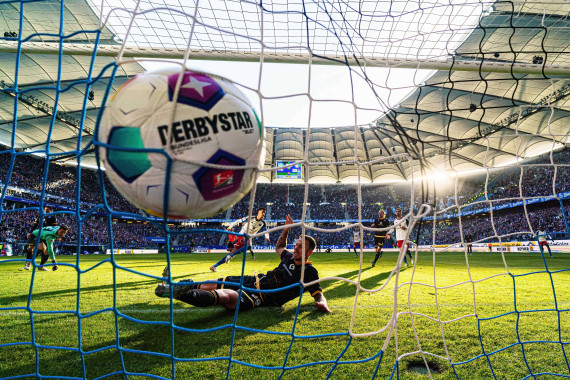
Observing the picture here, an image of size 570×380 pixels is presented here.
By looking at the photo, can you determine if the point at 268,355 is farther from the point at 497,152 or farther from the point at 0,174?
the point at 0,174

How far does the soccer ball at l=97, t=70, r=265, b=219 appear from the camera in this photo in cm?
144

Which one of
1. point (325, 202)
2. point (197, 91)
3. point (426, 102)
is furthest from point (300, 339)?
point (325, 202)

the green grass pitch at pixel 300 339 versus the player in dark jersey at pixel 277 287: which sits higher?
the player in dark jersey at pixel 277 287

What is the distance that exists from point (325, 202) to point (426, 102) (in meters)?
20.3

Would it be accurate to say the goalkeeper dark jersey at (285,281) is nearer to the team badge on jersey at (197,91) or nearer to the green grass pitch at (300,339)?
the green grass pitch at (300,339)

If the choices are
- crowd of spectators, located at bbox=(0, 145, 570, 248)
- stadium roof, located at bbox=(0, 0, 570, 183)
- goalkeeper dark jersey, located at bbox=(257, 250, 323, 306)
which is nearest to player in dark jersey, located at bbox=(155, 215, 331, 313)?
goalkeeper dark jersey, located at bbox=(257, 250, 323, 306)

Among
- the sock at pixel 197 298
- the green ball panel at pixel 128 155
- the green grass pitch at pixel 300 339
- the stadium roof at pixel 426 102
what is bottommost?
the green grass pitch at pixel 300 339

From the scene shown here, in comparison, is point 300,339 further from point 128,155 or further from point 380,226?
point 380,226

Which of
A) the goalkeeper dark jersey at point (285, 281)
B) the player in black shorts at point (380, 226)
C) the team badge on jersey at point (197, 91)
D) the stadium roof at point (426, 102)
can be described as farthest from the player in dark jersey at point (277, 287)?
the player in black shorts at point (380, 226)

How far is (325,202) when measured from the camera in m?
36.3

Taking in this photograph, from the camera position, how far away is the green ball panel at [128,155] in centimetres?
145

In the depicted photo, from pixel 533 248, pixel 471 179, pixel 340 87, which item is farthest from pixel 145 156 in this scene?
pixel 471 179

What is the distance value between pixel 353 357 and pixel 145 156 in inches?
66.5

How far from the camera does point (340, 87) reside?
110 inches
